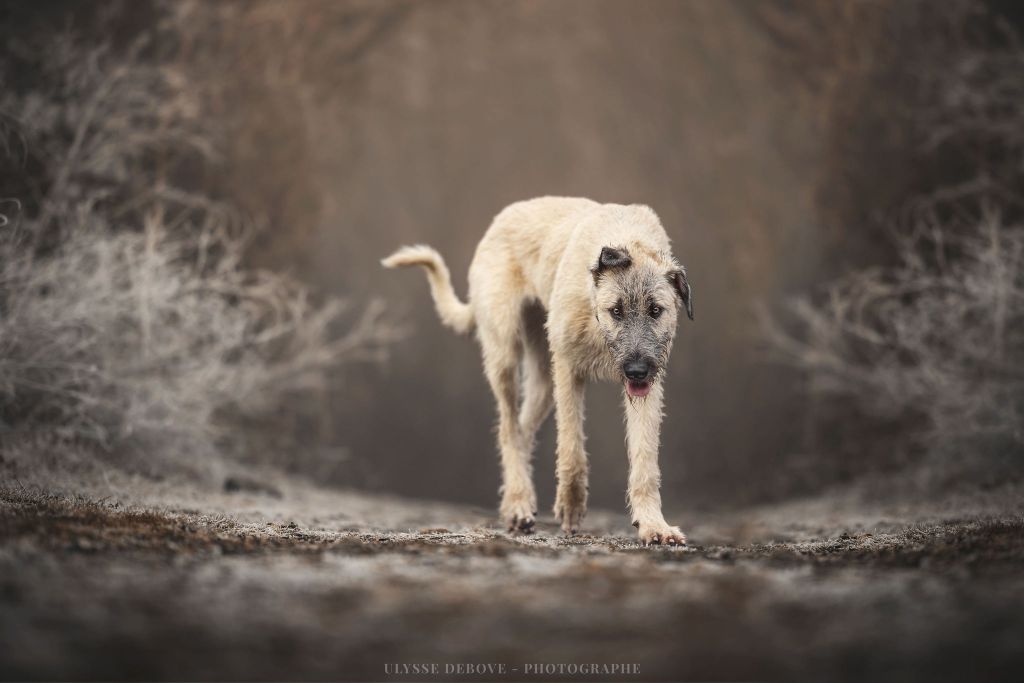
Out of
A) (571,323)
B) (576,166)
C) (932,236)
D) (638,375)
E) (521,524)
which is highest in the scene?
(576,166)

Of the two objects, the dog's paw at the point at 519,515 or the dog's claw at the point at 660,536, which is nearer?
the dog's claw at the point at 660,536

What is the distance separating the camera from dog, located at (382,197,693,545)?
5.33 meters

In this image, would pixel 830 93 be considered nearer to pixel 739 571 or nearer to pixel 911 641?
pixel 739 571

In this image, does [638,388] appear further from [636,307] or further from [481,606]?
[481,606]

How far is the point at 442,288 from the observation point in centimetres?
732

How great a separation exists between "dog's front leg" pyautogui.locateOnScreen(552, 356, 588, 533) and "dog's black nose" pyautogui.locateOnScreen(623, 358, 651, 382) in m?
0.72

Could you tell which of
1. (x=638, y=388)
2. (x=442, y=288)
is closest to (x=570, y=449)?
(x=638, y=388)

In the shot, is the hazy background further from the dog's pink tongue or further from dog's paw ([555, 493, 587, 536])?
the dog's pink tongue

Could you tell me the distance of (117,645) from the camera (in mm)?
2523

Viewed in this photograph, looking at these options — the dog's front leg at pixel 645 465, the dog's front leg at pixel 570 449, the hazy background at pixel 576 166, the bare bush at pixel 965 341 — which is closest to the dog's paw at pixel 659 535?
the dog's front leg at pixel 645 465

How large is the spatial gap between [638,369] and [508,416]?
5.22 feet

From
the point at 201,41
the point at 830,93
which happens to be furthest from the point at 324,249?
the point at 830,93

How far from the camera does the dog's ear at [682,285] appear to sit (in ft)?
17.8

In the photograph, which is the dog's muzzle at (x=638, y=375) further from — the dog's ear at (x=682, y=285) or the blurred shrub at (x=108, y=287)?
the blurred shrub at (x=108, y=287)
